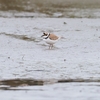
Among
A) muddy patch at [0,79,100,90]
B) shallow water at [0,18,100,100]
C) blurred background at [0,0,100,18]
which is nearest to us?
shallow water at [0,18,100,100]

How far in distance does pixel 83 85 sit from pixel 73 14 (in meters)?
16.4

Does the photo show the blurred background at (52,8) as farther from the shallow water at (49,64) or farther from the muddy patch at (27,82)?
the muddy patch at (27,82)

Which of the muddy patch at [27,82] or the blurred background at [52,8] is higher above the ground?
the blurred background at [52,8]

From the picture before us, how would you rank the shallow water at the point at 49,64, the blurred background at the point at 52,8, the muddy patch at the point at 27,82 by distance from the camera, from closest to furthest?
the shallow water at the point at 49,64 → the muddy patch at the point at 27,82 → the blurred background at the point at 52,8

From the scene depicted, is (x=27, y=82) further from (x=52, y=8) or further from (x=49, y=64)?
(x=52, y=8)

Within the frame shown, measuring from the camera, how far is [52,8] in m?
29.9

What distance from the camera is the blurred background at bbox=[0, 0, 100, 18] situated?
26.7m

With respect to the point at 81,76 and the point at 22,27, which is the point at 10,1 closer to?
the point at 22,27

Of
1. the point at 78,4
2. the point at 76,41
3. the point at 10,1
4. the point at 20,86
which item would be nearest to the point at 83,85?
the point at 20,86

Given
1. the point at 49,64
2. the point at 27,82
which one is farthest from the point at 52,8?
the point at 27,82

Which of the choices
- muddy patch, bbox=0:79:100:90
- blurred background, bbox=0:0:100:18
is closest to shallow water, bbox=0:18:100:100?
muddy patch, bbox=0:79:100:90

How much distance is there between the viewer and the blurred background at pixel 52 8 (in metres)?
26.7

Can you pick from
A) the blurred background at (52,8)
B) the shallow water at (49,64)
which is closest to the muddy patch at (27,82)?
the shallow water at (49,64)

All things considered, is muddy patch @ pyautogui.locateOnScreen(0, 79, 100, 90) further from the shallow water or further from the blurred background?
the blurred background
